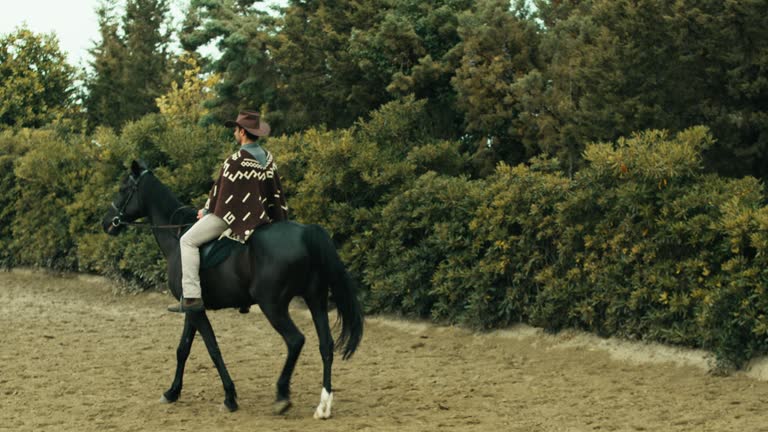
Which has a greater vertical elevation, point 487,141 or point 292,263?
point 487,141

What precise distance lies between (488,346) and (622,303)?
195 cm

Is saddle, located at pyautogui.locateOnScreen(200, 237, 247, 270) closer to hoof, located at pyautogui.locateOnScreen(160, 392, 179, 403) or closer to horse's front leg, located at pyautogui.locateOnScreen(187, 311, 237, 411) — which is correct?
horse's front leg, located at pyautogui.locateOnScreen(187, 311, 237, 411)

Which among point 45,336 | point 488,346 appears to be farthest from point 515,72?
point 45,336

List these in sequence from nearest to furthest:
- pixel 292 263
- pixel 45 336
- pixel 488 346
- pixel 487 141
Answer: pixel 292 263, pixel 488 346, pixel 45 336, pixel 487 141

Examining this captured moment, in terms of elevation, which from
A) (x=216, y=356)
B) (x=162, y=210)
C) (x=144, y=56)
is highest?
(x=144, y=56)

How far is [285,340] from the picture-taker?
851 cm

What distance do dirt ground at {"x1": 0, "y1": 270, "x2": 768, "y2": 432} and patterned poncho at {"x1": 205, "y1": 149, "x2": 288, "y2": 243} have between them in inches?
65.5

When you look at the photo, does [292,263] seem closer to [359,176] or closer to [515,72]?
[359,176]

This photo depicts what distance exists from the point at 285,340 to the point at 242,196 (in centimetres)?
131

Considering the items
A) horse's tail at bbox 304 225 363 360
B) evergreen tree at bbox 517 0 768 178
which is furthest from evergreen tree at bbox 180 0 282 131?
horse's tail at bbox 304 225 363 360

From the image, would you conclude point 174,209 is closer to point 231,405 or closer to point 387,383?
point 231,405

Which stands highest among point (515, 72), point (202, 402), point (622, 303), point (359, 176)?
point (515, 72)

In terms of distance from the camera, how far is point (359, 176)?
1462 cm

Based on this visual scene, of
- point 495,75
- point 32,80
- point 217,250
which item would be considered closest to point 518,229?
point 217,250
